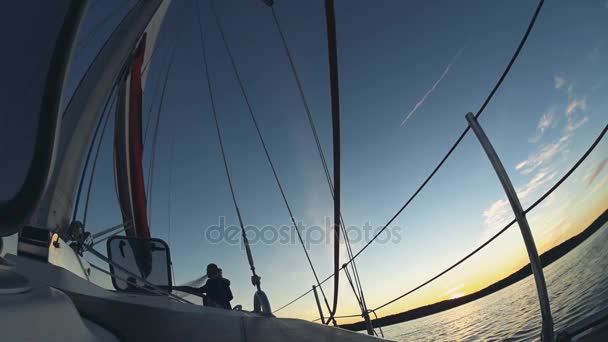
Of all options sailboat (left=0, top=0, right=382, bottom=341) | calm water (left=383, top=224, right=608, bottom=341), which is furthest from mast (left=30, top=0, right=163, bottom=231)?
calm water (left=383, top=224, right=608, bottom=341)

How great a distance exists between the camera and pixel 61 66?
77cm

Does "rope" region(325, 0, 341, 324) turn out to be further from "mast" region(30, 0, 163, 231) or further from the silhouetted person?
"mast" region(30, 0, 163, 231)

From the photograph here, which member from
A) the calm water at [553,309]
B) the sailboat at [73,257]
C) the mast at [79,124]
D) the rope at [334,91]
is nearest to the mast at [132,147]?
the mast at [79,124]

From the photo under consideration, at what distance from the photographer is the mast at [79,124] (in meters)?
3.16

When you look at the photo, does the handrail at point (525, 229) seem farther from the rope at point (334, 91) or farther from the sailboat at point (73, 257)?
the rope at point (334, 91)

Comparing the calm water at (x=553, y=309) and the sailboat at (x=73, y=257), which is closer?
the sailboat at (x=73, y=257)

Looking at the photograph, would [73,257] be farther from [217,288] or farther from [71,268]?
[217,288]

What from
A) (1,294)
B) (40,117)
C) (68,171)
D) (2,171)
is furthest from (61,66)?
(68,171)

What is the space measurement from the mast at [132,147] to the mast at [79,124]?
4.14ft

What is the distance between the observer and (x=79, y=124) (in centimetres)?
427

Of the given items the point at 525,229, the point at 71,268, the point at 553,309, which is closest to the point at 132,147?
the point at 71,268

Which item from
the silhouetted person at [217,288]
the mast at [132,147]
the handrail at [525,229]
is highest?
the mast at [132,147]

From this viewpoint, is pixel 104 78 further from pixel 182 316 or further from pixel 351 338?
pixel 351 338

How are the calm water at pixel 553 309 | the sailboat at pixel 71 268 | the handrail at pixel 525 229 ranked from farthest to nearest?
the calm water at pixel 553 309 < the handrail at pixel 525 229 < the sailboat at pixel 71 268
